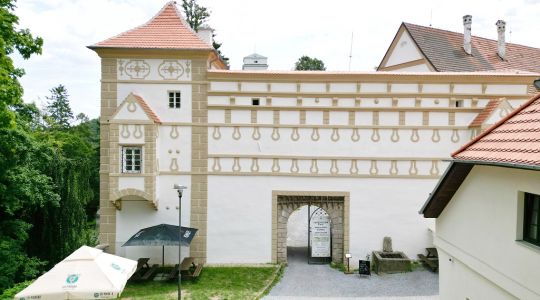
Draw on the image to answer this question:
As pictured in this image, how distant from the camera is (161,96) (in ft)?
55.0

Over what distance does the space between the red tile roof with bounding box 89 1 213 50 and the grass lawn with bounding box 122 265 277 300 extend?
886 cm

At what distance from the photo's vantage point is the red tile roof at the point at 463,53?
22.4m

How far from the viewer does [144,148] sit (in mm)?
15992

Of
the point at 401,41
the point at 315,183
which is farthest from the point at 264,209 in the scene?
the point at 401,41

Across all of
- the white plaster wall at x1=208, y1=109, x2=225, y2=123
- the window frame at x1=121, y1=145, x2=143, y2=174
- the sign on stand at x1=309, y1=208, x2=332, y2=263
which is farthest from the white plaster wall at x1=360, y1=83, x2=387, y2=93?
the window frame at x1=121, y1=145, x2=143, y2=174

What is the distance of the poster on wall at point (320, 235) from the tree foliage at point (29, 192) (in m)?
11.5

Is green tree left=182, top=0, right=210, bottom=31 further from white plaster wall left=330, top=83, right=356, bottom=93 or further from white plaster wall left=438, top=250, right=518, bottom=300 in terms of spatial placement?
white plaster wall left=438, top=250, right=518, bottom=300

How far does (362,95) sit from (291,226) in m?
9.91

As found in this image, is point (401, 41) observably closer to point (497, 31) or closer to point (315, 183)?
point (497, 31)

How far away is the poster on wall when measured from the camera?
56.0 ft

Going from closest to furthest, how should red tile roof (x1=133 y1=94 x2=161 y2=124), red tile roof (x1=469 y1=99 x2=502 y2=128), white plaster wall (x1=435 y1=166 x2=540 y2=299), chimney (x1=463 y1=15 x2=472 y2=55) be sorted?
1. white plaster wall (x1=435 y1=166 x2=540 y2=299)
2. red tile roof (x1=133 y1=94 x2=161 y2=124)
3. red tile roof (x1=469 y1=99 x2=502 y2=128)
4. chimney (x1=463 y1=15 x2=472 y2=55)

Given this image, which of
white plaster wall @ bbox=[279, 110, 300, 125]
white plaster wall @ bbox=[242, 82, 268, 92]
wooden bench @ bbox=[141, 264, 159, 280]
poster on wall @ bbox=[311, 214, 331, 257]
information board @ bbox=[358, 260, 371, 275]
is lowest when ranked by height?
wooden bench @ bbox=[141, 264, 159, 280]

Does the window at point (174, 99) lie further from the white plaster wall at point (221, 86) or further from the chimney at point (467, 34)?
the chimney at point (467, 34)

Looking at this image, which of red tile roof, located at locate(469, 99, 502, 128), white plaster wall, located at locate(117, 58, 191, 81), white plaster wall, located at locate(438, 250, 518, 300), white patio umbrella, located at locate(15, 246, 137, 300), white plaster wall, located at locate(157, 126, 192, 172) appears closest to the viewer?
white plaster wall, located at locate(438, 250, 518, 300)
